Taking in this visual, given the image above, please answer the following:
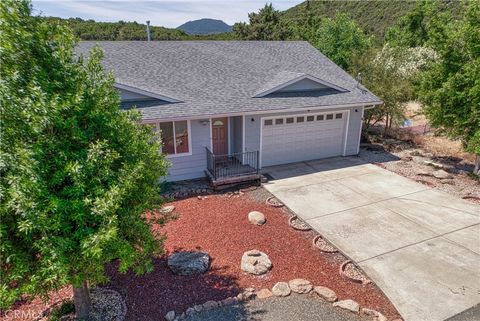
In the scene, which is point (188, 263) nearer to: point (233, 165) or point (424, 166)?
point (233, 165)

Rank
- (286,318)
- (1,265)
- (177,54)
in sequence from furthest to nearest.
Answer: (177,54) → (286,318) → (1,265)

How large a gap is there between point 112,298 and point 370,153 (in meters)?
13.3

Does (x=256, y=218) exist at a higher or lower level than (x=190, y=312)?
higher

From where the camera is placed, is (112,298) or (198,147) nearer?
(112,298)

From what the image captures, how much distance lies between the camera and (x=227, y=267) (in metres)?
7.08

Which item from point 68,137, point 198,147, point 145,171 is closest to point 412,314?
point 145,171

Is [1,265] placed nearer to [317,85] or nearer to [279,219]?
[279,219]

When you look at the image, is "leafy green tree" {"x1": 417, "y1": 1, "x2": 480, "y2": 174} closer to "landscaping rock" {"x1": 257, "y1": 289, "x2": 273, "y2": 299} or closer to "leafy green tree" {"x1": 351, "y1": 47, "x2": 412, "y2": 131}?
"leafy green tree" {"x1": 351, "y1": 47, "x2": 412, "y2": 131}

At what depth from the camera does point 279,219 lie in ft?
30.3

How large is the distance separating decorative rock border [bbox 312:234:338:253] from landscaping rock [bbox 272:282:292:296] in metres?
1.76

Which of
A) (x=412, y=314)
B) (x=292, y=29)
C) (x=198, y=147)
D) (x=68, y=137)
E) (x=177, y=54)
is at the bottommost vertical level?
(x=412, y=314)

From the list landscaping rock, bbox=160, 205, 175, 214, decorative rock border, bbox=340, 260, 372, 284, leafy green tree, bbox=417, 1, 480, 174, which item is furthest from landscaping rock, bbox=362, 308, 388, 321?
leafy green tree, bbox=417, 1, 480, 174

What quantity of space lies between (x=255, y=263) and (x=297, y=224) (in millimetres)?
2371

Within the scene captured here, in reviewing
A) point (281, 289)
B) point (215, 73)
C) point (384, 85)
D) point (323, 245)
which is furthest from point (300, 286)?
point (384, 85)
